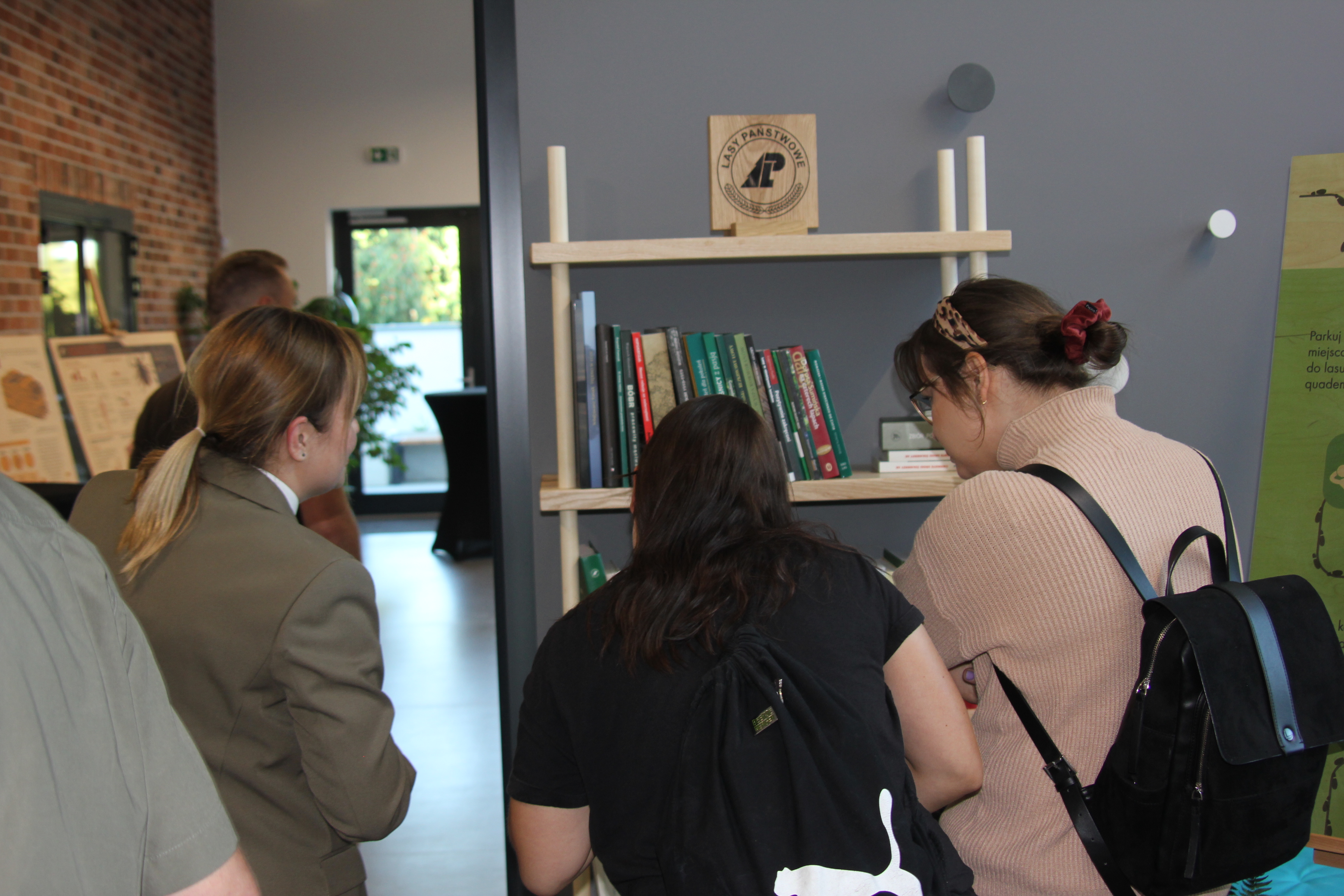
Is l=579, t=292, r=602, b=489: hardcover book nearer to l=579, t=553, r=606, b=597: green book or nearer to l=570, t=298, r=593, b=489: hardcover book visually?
l=570, t=298, r=593, b=489: hardcover book

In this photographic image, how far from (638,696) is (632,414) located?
746mm

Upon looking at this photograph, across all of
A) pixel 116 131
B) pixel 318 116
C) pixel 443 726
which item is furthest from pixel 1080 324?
pixel 318 116

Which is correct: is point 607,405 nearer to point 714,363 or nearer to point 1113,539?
point 714,363

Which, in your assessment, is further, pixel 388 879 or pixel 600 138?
pixel 388 879

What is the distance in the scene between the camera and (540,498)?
5.30ft

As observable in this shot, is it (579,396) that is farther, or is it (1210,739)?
(579,396)

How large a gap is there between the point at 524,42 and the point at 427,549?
559 centimetres

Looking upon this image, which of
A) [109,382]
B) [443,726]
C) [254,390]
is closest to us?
[254,390]

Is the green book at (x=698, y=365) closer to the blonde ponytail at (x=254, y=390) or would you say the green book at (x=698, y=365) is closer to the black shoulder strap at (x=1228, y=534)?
the blonde ponytail at (x=254, y=390)

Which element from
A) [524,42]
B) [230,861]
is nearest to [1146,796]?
[230,861]

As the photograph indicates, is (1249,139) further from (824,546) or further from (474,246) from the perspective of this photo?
(474,246)

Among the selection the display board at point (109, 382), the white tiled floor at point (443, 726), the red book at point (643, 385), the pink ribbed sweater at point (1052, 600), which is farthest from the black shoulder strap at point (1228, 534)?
the display board at point (109, 382)

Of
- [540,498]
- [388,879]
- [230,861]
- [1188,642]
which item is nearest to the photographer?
[230,861]

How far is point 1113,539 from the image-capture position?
3.45 feet
